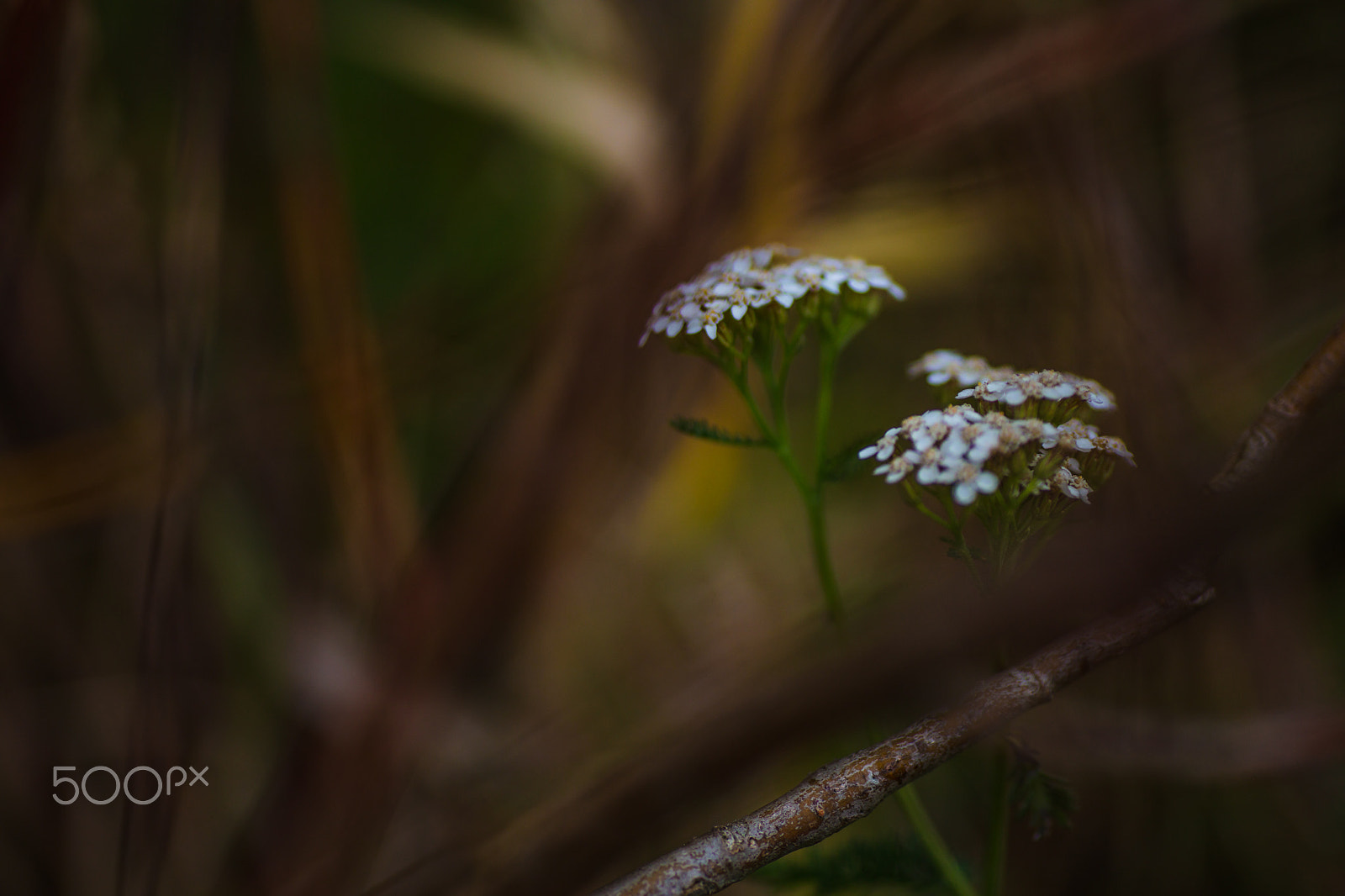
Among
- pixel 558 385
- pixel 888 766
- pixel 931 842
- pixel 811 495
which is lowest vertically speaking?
pixel 931 842

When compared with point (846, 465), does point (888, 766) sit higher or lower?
lower

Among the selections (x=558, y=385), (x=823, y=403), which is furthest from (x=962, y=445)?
(x=558, y=385)

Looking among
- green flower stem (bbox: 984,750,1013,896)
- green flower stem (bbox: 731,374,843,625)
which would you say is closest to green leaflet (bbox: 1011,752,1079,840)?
green flower stem (bbox: 984,750,1013,896)

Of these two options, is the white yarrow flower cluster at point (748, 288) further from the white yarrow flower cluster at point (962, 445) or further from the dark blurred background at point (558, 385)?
the dark blurred background at point (558, 385)

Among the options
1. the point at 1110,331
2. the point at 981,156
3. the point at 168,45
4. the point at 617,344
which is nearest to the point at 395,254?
the point at 168,45

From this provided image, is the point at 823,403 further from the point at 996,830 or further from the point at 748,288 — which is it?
the point at 996,830

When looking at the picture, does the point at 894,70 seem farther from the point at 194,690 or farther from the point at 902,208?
the point at 194,690

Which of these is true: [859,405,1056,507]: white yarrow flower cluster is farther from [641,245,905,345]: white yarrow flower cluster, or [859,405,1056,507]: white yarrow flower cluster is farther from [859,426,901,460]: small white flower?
[641,245,905,345]: white yarrow flower cluster
